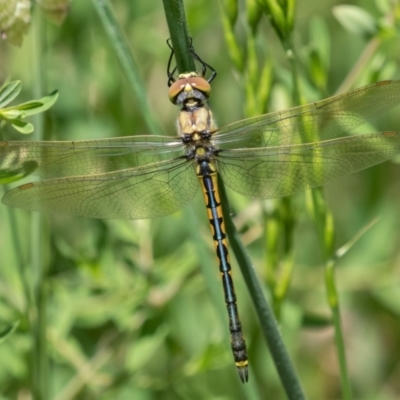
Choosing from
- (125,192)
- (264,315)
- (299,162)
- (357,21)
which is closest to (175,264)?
(125,192)

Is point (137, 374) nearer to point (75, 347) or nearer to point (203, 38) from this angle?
point (75, 347)

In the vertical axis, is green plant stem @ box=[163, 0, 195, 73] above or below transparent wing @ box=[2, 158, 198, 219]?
above

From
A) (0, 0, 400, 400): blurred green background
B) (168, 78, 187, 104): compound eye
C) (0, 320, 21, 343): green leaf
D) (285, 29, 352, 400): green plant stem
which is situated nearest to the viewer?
(0, 320, 21, 343): green leaf

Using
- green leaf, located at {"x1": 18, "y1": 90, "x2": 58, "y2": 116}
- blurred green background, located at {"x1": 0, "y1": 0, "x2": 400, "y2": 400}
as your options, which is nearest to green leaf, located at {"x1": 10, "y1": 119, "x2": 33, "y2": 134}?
green leaf, located at {"x1": 18, "y1": 90, "x2": 58, "y2": 116}

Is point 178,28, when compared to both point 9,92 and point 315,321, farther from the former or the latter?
point 315,321

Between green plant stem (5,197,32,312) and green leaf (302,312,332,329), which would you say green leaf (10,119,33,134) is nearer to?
green plant stem (5,197,32,312)

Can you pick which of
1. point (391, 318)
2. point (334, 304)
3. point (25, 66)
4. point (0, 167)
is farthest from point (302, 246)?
point (0, 167)
